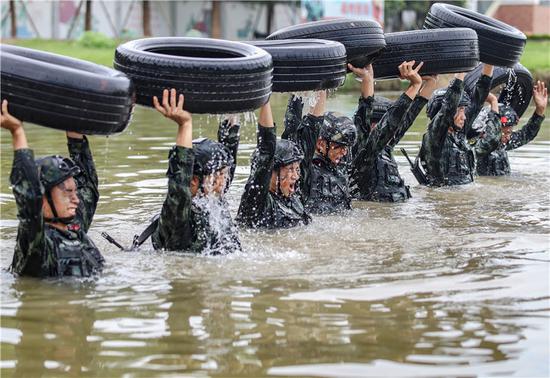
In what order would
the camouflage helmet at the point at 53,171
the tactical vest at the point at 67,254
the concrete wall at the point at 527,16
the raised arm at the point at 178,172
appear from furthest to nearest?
the concrete wall at the point at 527,16
the raised arm at the point at 178,172
the tactical vest at the point at 67,254
the camouflage helmet at the point at 53,171

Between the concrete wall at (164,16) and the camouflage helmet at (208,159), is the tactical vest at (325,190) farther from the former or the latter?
the concrete wall at (164,16)

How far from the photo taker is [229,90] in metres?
7.78

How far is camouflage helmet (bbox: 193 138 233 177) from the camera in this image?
25.9ft

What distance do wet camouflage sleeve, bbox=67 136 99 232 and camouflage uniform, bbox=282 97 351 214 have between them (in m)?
2.52

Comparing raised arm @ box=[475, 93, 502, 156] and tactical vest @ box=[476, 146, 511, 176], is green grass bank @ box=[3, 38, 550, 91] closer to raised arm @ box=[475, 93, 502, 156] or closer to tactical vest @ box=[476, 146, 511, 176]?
tactical vest @ box=[476, 146, 511, 176]

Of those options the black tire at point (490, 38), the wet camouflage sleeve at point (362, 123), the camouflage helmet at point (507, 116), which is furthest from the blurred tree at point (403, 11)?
the wet camouflage sleeve at point (362, 123)

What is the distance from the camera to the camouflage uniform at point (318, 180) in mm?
10148

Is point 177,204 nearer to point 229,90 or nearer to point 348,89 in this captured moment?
point 229,90

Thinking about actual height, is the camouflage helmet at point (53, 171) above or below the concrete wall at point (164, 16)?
above

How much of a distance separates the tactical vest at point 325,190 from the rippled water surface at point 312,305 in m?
0.20

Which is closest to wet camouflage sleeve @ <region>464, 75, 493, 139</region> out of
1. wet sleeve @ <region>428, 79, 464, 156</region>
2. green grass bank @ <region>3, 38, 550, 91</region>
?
wet sleeve @ <region>428, 79, 464, 156</region>

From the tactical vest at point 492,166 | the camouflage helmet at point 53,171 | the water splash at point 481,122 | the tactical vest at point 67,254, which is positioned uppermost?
the camouflage helmet at point 53,171

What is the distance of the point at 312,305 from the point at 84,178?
208 centimetres

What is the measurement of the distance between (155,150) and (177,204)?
28.5ft
